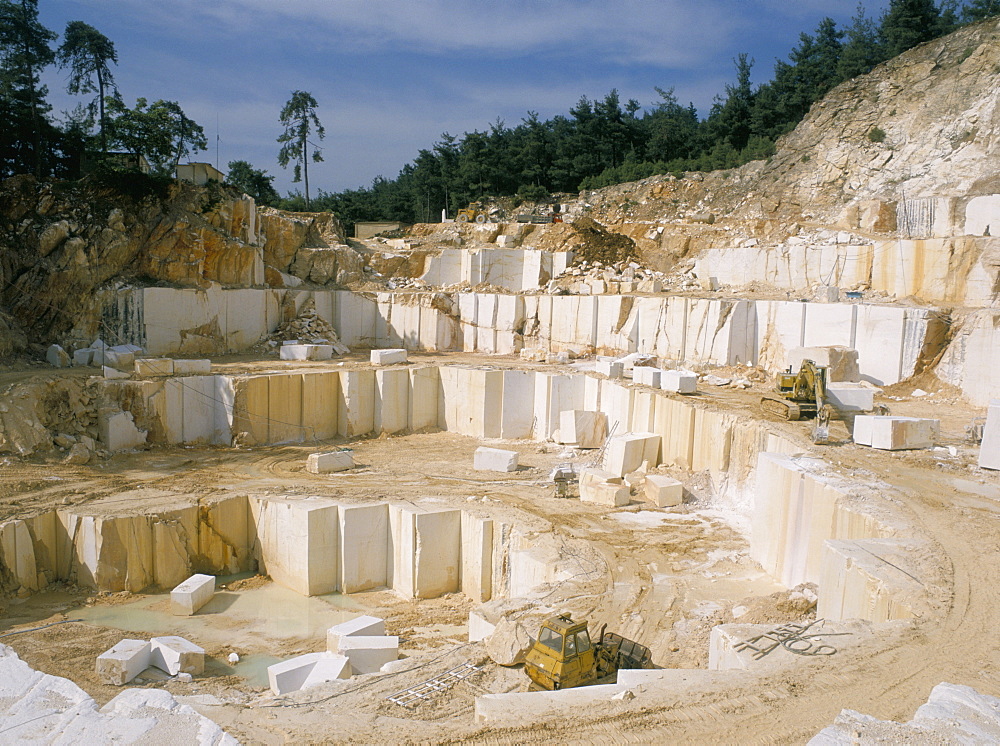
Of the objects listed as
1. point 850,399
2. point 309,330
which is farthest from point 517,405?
point 850,399

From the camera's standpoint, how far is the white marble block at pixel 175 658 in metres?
9.97

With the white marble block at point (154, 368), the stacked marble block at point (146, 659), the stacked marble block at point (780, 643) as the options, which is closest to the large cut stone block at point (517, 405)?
the white marble block at point (154, 368)

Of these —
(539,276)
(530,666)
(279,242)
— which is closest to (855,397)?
(530,666)

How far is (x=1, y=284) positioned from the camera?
1995 centimetres

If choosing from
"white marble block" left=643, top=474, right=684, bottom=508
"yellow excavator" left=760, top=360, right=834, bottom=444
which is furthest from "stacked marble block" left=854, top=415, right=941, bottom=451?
"white marble block" left=643, top=474, right=684, bottom=508

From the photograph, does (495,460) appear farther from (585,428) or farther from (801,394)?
(801,394)

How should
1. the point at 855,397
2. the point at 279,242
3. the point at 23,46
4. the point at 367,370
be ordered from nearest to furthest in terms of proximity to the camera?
the point at 855,397 < the point at 367,370 < the point at 23,46 < the point at 279,242

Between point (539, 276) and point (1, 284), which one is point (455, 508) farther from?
point (539, 276)

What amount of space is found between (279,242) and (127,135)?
20.3ft

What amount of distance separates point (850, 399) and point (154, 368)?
55.5ft

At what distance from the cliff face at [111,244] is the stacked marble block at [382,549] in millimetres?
10856

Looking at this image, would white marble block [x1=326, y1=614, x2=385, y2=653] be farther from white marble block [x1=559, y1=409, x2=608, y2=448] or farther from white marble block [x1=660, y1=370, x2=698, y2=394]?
white marble block [x1=660, y1=370, x2=698, y2=394]

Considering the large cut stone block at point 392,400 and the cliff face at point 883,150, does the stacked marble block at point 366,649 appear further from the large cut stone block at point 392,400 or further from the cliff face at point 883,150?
the cliff face at point 883,150

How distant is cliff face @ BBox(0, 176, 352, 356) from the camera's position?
66.7ft
